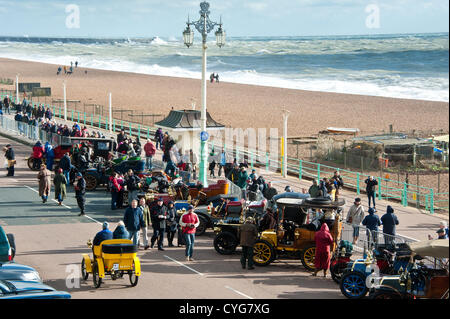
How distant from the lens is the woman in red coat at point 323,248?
44.8 feet

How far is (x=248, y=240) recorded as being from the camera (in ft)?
46.9

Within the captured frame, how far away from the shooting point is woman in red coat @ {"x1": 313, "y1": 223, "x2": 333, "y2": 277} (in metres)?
13.7

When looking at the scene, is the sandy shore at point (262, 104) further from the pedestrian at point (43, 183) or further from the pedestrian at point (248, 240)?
the pedestrian at point (248, 240)

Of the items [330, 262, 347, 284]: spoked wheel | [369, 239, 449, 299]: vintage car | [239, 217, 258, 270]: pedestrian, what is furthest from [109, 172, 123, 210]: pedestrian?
[369, 239, 449, 299]: vintage car

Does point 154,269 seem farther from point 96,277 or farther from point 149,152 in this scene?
point 149,152

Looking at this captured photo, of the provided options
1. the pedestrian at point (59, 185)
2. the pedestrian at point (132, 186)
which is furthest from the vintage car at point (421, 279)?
the pedestrian at point (59, 185)

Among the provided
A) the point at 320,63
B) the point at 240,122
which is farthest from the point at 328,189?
the point at 320,63

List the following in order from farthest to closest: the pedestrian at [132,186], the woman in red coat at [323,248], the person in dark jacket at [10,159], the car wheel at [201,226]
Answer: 1. the person in dark jacket at [10,159]
2. the pedestrian at [132,186]
3. the car wheel at [201,226]
4. the woman in red coat at [323,248]

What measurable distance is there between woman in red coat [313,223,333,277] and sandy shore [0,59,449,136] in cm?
2614

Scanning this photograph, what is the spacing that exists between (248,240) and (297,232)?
1.13m

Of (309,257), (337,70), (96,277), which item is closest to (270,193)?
(309,257)

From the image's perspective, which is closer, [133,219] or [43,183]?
[133,219]

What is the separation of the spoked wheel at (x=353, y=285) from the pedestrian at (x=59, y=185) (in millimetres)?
10998
